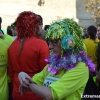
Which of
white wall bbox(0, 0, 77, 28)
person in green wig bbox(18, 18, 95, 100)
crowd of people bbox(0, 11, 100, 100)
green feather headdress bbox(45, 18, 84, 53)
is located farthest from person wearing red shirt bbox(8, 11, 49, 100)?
white wall bbox(0, 0, 77, 28)

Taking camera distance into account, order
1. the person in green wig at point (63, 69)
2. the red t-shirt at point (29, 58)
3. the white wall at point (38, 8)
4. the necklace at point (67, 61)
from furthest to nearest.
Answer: the white wall at point (38, 8) → the red t-shirt at point (29, 58) → the necklace at point (67, 61) → the person in green wig at point (63, 69)

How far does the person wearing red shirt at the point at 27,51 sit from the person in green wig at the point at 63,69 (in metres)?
0.72

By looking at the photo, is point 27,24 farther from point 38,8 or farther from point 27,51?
point 38,8

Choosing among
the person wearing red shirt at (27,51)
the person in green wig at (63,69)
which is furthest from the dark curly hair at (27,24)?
the person in green wig at (63,69)

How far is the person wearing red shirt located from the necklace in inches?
29.9

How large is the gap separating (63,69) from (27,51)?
95cm

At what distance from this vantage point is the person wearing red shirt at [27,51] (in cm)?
313

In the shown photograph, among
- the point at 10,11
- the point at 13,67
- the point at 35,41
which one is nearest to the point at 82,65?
the point at 35,41

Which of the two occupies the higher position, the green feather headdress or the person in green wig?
the green feather headdress

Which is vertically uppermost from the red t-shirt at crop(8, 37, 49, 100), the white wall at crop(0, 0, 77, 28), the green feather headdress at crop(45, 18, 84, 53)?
the white wall at crop(0, 0, 77, 28)

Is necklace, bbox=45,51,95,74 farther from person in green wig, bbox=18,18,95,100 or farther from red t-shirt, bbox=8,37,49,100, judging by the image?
red t-shirt, bbox=8,37,49,100

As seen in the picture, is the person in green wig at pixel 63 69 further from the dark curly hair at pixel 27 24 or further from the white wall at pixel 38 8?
the white wall at pixel 38 8

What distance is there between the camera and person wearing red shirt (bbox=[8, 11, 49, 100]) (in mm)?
3129

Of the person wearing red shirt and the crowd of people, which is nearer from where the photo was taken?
the crowd of people
